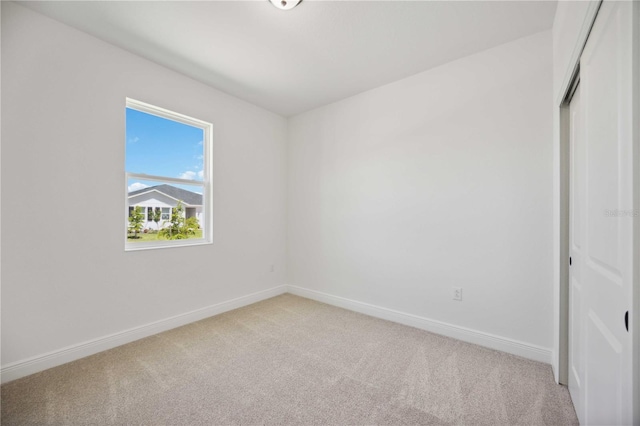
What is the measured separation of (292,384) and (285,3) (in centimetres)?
275

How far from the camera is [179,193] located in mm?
3086

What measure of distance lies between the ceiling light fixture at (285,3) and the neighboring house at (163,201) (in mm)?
2099

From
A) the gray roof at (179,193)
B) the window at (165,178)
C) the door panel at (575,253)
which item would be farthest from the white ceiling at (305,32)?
the gray roof at (179,193)

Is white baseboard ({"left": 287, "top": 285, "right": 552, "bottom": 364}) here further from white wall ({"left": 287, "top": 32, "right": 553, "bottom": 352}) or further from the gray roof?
the gray roof

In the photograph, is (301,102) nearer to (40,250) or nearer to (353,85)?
(353,85)

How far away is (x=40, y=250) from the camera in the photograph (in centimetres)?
207

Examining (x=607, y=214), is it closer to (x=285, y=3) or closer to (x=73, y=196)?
(x=285, y=3)

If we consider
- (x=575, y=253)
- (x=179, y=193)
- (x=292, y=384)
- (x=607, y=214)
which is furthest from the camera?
(x=179, y=193)

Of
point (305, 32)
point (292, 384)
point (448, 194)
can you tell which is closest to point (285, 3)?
point (305, 32)

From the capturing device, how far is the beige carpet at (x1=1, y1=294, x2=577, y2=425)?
1618 mm

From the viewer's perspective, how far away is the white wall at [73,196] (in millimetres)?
1969

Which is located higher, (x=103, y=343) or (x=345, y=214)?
(x=345, y=214)

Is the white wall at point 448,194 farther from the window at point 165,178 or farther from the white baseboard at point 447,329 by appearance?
the window at point 165,178

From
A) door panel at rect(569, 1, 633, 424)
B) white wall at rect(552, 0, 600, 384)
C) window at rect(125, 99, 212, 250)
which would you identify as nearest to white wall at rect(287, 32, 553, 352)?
white wall at rect(552, 0, 600, 384)
